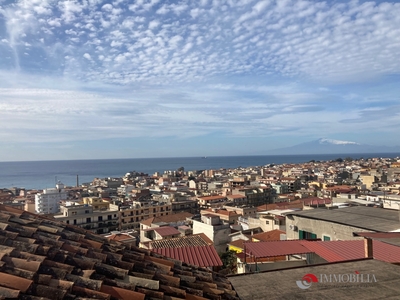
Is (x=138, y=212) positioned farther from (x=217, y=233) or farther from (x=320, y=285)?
(x=320, y=285)

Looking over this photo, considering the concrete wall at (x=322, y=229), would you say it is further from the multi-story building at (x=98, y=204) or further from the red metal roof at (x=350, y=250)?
the multi-story building at (x=98, y=204)

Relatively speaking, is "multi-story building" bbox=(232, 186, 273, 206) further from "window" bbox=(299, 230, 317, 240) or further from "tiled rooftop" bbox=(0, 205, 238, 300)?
"tiled rooftop" bbox=(0, 205, 238, 300)

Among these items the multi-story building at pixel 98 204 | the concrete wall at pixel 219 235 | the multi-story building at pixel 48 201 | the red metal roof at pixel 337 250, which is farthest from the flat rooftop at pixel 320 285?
the multi-story building at pixel 48 201

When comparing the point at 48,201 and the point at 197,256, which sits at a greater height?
the point at 197,256

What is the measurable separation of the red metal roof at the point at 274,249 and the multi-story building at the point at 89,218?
35.2 metres

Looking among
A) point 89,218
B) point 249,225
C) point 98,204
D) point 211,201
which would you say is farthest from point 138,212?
point 249,225

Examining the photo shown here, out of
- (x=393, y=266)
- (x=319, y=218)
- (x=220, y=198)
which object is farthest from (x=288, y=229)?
(x=220, y=198)

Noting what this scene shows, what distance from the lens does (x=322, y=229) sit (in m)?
15.7

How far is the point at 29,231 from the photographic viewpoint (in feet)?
Answer: 12.2

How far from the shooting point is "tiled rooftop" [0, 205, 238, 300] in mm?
2744

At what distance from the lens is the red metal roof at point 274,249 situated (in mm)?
8645

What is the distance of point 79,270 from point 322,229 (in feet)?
48.1

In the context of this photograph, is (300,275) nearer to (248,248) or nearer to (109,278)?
(248,248)

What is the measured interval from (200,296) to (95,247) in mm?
1447
